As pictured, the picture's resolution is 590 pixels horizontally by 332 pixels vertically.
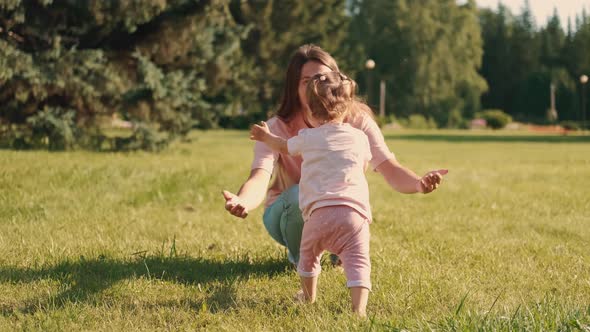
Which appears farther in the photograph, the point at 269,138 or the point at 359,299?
the point at 269,138

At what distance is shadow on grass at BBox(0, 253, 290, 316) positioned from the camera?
3396mm

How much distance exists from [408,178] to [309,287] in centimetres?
83

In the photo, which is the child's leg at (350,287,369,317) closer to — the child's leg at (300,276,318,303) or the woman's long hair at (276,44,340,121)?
the child's leg at (300,276,318,303)

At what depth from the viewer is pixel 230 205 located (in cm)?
307

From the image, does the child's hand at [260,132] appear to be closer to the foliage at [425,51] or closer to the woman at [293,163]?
the woman at [293,163]

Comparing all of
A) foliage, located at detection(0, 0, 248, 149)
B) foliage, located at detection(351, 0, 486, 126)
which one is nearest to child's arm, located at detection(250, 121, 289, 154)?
foliage, located at detection(0, 0, 248, 149)

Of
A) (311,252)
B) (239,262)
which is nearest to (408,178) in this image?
(311,252)

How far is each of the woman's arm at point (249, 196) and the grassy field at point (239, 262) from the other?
0.50 m

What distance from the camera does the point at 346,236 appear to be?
10.4ft

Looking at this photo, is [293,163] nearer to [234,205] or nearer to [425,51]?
[234,205]

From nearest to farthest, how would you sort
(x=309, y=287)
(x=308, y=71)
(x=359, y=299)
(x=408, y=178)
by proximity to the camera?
(x=359, y=299) < (x=309, y=287) < (x=408, y=178) < (x=308, y=71)

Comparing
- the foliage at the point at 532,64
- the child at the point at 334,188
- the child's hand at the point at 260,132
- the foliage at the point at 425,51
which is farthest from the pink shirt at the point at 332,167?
the foliage at the point at 532,64

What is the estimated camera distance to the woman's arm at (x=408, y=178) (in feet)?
10.8

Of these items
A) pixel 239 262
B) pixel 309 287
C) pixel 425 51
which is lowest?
pixel 239 262
